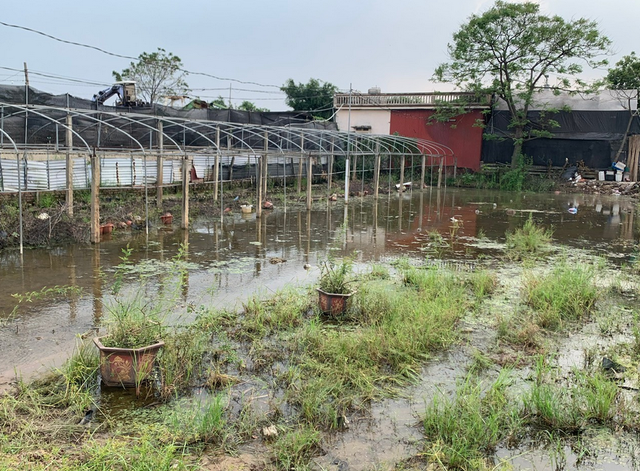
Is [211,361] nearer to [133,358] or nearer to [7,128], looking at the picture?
[133,358]

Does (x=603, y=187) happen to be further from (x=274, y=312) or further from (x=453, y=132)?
(x=274, y=312)

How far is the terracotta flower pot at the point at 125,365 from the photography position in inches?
162

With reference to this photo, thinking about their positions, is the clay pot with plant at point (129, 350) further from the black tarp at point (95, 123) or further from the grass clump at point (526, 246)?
the grass clump at point (526, 246)

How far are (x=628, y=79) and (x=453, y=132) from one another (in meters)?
8.21

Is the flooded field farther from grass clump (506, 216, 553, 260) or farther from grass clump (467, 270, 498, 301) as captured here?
grass clump (506, 216, 553, 260)

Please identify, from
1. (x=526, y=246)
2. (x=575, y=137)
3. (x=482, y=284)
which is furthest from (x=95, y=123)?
(x=575, y=137)

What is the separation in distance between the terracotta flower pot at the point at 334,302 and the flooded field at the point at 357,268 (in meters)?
1.05

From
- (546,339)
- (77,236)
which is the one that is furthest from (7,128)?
(546,339)

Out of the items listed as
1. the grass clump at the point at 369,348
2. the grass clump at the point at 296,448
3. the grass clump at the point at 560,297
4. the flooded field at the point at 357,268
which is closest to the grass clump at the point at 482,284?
the flooded field at the point at 357,268

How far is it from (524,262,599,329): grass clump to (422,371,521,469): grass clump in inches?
84.2

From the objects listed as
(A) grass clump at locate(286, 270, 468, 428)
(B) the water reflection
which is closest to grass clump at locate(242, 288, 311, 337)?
(A) grass clump at locate(286, 270, 468, 428)

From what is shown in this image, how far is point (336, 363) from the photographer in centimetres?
464

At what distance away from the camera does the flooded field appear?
362 centimetres

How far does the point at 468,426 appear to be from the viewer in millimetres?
3602
